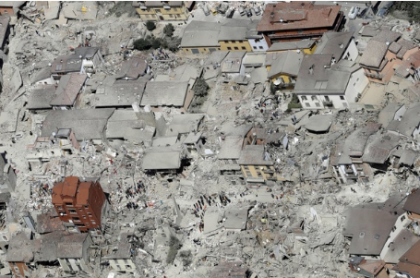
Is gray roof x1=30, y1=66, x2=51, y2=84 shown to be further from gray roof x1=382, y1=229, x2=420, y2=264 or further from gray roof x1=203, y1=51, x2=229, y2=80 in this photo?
gray roof x1=382, y1=229, x2=420, y2=264

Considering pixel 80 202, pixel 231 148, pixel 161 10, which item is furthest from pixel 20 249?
pixel 161 10

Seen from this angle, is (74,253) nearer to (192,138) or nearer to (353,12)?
(192,138)

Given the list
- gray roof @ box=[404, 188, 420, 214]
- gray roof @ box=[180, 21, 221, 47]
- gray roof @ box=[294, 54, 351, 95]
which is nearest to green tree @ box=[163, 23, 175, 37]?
gray roof @ box=[180, 21, 221, 47]

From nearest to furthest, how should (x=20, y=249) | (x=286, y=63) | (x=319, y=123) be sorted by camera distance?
1. (x=319, y=123)
2. (x=286, y=63)
3. (x=20, y=249)

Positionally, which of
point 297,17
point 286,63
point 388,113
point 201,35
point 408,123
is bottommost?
point 408,123

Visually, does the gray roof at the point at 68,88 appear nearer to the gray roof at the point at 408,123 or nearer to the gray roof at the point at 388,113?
the gray roof at the point at 388,113

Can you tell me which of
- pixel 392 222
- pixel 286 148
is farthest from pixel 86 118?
pixel 392 222
